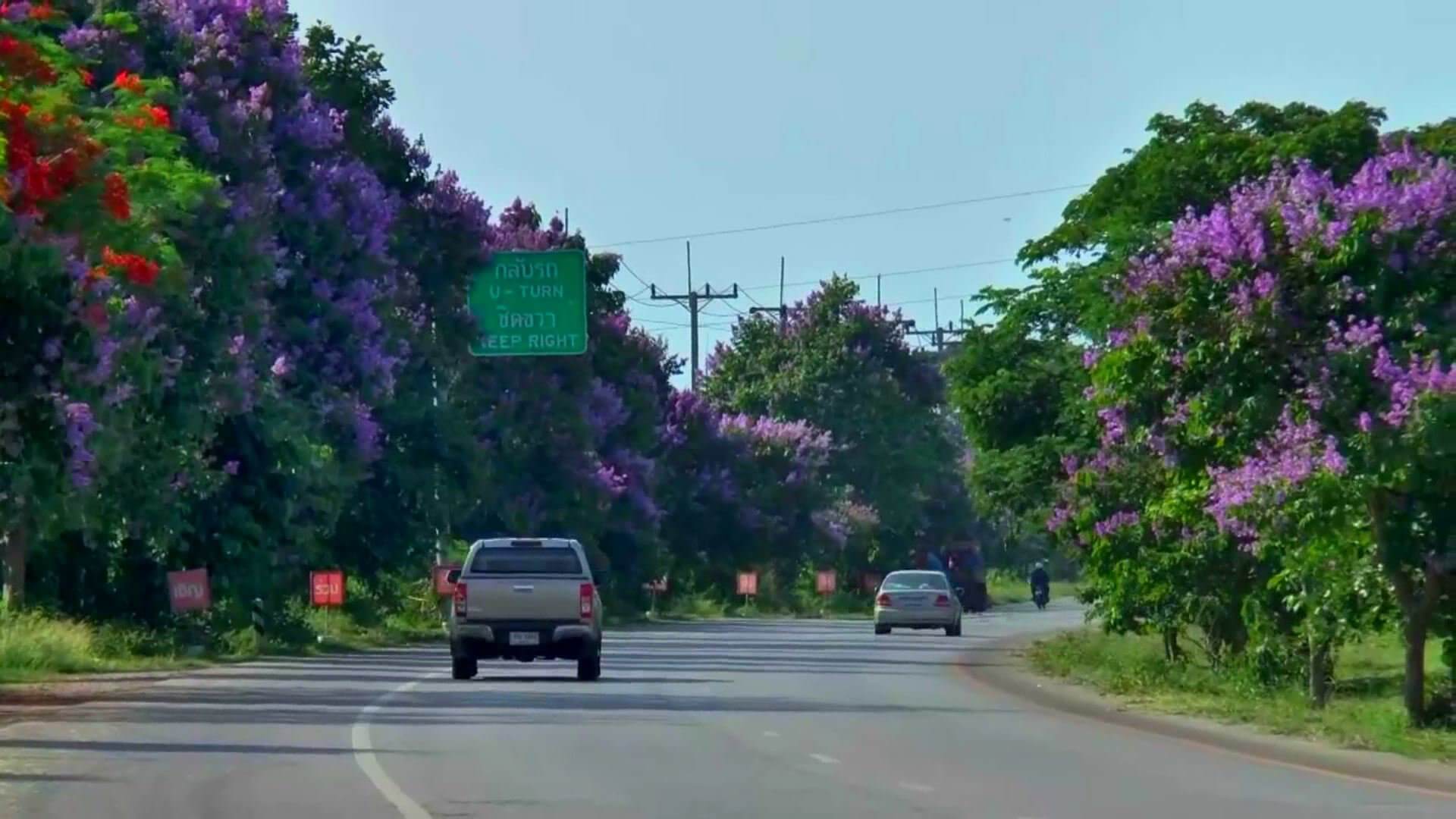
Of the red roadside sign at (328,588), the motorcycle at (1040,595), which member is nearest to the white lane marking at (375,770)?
the red roadside sign at (328,588)

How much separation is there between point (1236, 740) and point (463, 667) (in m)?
13.2

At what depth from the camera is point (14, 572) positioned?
4094 centimetres

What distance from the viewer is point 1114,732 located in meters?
26.2

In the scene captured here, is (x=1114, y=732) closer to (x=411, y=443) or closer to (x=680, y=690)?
(x=680, y=690)

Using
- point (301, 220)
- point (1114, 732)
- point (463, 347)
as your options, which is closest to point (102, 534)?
point (301, 220)

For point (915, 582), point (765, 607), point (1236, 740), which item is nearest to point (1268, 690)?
point (1236, 740)

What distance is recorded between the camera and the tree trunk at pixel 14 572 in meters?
40.4

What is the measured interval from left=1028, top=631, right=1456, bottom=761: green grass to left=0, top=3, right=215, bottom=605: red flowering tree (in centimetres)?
1163

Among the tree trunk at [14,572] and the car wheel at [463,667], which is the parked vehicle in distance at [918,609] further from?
the car wheel at [463,667]

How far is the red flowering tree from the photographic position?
2412 cm

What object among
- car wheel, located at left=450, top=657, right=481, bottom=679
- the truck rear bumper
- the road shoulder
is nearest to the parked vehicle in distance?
the road shoulder

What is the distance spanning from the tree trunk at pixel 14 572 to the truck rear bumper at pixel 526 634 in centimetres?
845

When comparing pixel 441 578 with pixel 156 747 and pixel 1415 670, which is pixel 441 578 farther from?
pixel 156 747

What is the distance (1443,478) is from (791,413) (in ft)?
254
